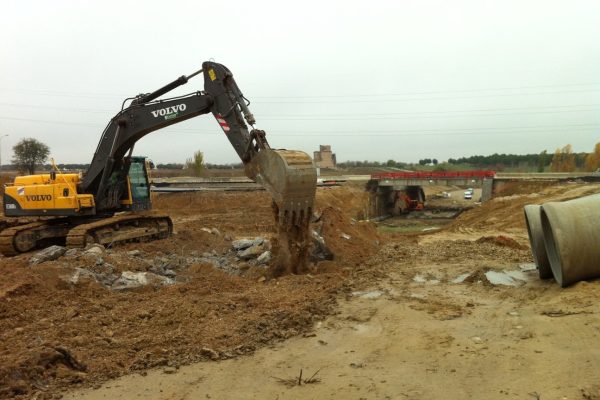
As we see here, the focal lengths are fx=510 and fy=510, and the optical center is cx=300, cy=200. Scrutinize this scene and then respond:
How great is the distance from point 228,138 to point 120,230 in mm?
4796

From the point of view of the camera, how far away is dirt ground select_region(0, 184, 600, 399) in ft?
17.1

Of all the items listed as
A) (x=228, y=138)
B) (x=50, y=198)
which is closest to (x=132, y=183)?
(x=50, y=198)

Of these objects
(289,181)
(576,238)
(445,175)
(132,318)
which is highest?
(289,181)

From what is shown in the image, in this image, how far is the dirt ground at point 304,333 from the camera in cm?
521

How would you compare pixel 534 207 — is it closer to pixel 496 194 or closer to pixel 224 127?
pixel 224 127

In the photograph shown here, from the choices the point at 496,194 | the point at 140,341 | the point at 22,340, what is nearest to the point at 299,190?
the point at 140,341

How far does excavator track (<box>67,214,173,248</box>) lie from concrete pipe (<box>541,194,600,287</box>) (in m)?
10.2

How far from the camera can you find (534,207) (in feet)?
31.3

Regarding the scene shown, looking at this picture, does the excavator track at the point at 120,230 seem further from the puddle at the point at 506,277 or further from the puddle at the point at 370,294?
the puddle at the point at 506,277

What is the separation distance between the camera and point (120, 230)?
1374 centimetres

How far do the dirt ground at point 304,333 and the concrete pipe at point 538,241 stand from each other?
14.0 inches

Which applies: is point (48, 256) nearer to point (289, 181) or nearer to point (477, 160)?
point (289, 181)

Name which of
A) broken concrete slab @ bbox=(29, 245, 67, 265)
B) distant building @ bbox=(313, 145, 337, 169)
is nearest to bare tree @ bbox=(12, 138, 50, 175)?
broken concrete slab @ bbox=(29, 245, 67, 265)

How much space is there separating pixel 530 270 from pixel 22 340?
8.81 meters
